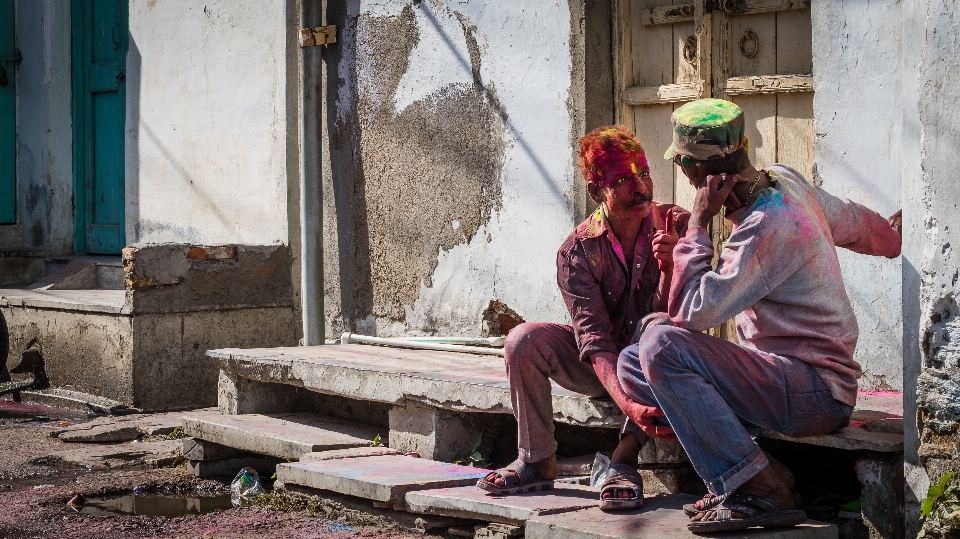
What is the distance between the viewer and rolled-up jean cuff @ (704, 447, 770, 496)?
12.3 feet

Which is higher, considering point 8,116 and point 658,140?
point 8,116

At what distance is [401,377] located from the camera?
552 cm

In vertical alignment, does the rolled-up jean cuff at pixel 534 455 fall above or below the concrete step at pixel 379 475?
above

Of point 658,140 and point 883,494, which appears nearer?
point 883,494

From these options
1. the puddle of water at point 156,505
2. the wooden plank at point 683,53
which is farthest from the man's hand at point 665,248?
the puddle of water at point 156,505

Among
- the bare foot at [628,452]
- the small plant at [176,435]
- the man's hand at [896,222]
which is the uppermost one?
the man's hand at [896,222]

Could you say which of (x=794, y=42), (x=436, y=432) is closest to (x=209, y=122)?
(x=436, y=432)

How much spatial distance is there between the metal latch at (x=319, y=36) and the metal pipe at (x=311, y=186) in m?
0.04

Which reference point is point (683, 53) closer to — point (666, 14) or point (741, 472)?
point (666, 14)

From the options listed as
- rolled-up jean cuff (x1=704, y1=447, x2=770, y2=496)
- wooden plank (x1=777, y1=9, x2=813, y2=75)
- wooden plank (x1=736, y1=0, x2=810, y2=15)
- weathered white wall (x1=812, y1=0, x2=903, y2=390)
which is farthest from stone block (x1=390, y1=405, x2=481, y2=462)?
wooden plank (x1=736, y1=0, x2=810, y2=15)

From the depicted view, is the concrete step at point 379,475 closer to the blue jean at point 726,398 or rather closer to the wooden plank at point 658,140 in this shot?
the blue jean at point 726,398

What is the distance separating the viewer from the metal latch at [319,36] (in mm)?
A: 7883

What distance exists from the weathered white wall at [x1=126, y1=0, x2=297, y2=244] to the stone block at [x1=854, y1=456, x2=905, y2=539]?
535cm

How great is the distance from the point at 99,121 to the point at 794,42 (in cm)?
677
